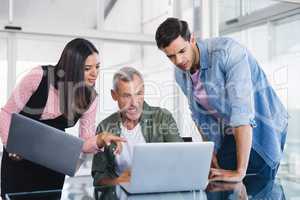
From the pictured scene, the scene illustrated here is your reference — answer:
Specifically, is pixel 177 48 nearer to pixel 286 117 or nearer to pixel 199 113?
pixel 199 113

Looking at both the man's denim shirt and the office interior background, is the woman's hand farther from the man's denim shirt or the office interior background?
the man's denim shirt

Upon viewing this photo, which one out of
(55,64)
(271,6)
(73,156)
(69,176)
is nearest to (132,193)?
(73,156)

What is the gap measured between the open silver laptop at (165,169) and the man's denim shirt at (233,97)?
1149 mm

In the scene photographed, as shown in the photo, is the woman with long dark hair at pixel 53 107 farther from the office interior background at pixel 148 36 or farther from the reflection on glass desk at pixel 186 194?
the reflection on glass desk at pixel 186 194

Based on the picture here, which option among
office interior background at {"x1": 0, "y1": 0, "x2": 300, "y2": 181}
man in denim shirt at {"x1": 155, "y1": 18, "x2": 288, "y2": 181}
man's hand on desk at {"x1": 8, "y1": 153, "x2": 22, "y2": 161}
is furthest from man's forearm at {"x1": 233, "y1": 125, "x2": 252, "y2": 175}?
man's hand on desk at {"x1": 8, "y1": 153, "x2": 22, "y2": 161}

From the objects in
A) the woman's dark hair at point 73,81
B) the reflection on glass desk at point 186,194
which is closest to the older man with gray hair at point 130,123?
the woman's dark hair at point 73,81

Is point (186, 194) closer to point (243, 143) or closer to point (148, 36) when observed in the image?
point (243, 143)

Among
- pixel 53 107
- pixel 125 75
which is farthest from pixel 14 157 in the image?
pixel 125 75

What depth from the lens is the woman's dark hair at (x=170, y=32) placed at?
2760 millimetres

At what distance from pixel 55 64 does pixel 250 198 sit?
1.65 metres

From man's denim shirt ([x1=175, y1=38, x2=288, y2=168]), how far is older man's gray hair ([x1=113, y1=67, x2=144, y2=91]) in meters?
0.34

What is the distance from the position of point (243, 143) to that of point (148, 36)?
1172 mm

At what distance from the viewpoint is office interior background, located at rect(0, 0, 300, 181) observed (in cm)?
286

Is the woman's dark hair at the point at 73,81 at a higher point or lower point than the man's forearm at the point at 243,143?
higher
